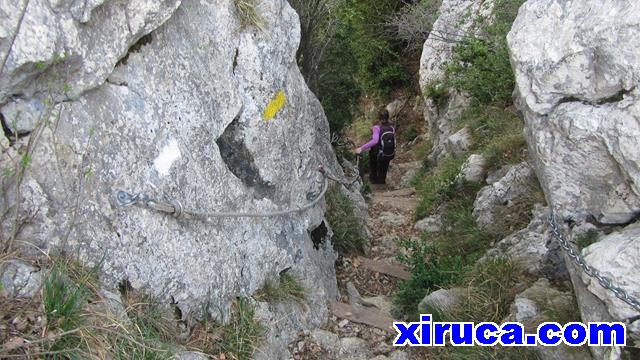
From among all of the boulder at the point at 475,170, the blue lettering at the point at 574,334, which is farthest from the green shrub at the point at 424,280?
the boulder at the point at 475,170

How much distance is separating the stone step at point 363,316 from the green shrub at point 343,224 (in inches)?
46.1

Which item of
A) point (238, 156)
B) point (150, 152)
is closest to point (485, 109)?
point (238, 156)

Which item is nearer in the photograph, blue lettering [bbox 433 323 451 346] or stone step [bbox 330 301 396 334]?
blue lettering [bbox 433 323 451 346]

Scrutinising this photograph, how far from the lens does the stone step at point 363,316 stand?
5.67 metres

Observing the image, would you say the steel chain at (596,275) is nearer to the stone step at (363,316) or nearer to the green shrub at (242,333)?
the stone step at (363,316)

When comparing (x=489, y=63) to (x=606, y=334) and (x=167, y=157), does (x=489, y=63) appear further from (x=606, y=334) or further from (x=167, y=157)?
(x=167, y=157)

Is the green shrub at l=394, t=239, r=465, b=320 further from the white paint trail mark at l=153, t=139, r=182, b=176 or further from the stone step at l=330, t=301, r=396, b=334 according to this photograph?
the white paint trail mark at l=153, t=139, r=182, b=176

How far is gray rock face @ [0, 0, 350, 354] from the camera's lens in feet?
11.2

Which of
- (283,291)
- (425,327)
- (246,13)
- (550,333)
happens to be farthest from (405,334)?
(246,13)

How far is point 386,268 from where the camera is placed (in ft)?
23.0

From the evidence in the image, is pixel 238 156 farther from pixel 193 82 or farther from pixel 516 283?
pixel 516 283

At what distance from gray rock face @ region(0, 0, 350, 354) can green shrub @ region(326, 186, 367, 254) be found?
3.63 feet

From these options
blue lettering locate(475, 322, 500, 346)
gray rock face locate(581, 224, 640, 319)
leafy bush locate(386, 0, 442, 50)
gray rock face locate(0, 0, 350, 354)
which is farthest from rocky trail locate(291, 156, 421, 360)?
leafy bush locate(386, 0, 442, 50)

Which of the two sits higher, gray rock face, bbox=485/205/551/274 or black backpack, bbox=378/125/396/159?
black backpack, bbox=378/125/396/159
